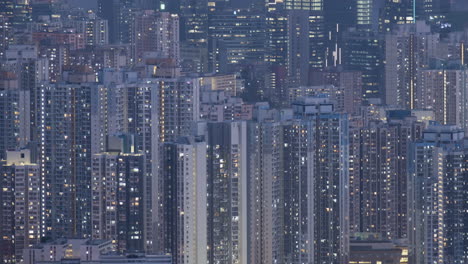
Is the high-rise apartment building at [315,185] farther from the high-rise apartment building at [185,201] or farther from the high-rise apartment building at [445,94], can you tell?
the high-rise apartment building at [445,94]

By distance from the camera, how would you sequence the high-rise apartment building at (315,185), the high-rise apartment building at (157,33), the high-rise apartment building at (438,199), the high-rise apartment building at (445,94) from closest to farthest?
the high-rise apartment building at (315,185), the high-rise apartment building at (438,199), the high-rise apartment building at (445,94), the high-rise apartment building at (157,33)

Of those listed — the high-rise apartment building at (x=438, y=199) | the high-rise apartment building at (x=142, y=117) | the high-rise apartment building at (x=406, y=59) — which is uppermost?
the high-rise apartment building at (x=406, y=59)

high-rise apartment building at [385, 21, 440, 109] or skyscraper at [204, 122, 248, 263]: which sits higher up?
high-rise apartment building at [385, 21, 440, 109]

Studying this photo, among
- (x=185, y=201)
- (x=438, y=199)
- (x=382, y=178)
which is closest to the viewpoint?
(x=185, y=201)

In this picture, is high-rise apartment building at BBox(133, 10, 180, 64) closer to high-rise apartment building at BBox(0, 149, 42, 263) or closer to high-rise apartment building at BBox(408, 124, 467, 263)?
high-rise apartment building at BBox(408, 124, 467, 263)

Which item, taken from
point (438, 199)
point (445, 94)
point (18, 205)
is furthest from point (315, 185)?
point (445, 94)

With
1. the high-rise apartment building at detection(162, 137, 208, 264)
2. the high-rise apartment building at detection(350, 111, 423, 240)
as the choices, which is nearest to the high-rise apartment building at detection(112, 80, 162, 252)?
the high-rise apartment building at detection(162, 137, 208, 264)

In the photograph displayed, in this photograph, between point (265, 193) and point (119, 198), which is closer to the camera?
point (119, 198)

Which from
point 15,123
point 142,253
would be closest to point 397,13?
point 15,123

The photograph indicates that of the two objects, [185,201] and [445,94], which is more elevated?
[445,94]

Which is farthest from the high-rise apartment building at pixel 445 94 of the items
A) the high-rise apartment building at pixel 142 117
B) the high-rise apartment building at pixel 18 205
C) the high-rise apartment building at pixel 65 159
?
the high-rise apartment building at pixel 18 205

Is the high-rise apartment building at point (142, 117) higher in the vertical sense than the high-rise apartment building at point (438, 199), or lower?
higher

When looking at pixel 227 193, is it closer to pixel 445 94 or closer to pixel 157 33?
pixel 445 94
